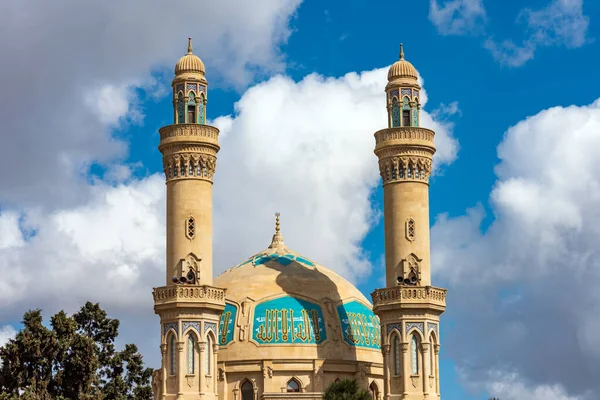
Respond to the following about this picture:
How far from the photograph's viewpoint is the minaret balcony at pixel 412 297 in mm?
51656

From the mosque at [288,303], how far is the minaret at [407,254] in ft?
0.14

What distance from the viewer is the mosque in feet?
168

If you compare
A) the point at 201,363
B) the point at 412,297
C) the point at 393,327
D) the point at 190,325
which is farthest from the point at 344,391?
the point at 190,325

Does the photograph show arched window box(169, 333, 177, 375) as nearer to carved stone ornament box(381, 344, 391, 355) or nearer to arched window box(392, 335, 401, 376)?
carved stone ornament box(381, 344, 391, 355)

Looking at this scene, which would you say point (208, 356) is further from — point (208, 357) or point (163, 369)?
point (163, 369)

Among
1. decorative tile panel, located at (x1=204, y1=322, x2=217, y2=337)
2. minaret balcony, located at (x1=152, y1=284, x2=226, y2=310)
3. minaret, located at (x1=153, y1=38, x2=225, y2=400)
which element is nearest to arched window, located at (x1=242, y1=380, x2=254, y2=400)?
minaret, located at (x1=153, y1=38, x2=225, y2=400)

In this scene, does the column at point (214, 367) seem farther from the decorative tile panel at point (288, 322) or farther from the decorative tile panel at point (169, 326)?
the decorative tile panel at point (288, 322)

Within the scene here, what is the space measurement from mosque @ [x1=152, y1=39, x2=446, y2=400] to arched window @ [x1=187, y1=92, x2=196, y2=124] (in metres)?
0.04

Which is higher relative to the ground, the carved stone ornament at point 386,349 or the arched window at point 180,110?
the arched window at point 180,110

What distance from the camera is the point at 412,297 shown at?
170 ft

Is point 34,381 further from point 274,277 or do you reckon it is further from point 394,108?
point 394,108

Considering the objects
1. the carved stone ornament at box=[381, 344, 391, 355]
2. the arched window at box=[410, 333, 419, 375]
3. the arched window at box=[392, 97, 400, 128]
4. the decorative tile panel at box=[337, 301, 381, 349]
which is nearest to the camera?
the arched window at box=[410, 333, 419, 375]

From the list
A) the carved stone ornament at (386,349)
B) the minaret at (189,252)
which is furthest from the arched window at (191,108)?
the carved stone ornament at (386,349)

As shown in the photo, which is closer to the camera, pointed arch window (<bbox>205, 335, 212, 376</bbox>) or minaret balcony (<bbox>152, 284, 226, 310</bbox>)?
minaret balcony (<bbox>152, 284, 226, 310</bbox>)
